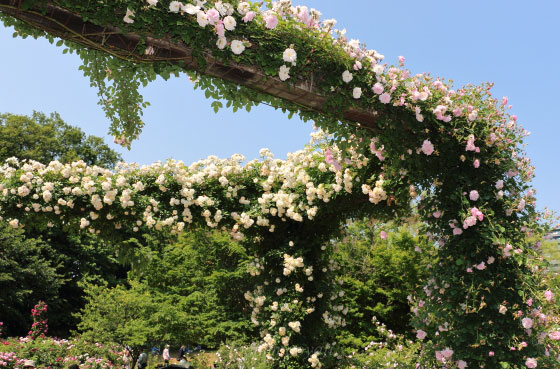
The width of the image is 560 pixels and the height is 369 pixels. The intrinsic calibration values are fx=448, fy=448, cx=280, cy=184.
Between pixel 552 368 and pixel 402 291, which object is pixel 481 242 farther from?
pixel 402 291

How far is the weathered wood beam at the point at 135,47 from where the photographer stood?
10.8ft

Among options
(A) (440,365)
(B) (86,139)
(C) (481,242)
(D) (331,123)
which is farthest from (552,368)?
(B) (86,139)

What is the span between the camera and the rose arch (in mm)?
3521

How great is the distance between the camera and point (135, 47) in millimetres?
3510

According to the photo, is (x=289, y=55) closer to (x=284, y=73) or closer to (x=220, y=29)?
(x=284, y=73)

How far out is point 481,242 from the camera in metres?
4.46

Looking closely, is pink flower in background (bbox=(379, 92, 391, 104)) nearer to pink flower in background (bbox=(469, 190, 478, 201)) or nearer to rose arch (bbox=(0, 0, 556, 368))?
rose arch (bbox=(0, 0, 556, 368))

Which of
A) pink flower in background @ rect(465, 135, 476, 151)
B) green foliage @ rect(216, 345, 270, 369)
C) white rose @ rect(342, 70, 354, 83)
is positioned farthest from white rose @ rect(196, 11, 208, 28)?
green foliage @ rect(216, 345, 270, 369)

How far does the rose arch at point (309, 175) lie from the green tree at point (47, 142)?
20.0m

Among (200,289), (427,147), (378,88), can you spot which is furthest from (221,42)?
(200,289)

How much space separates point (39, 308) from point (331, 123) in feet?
32.4

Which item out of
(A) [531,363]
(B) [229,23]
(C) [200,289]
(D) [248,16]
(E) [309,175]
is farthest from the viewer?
(C) [200,289]

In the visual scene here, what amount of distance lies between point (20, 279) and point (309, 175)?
61.4ft

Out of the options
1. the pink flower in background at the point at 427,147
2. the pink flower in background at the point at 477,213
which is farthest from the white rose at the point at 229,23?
the pink flower in background at the point at 477,213
